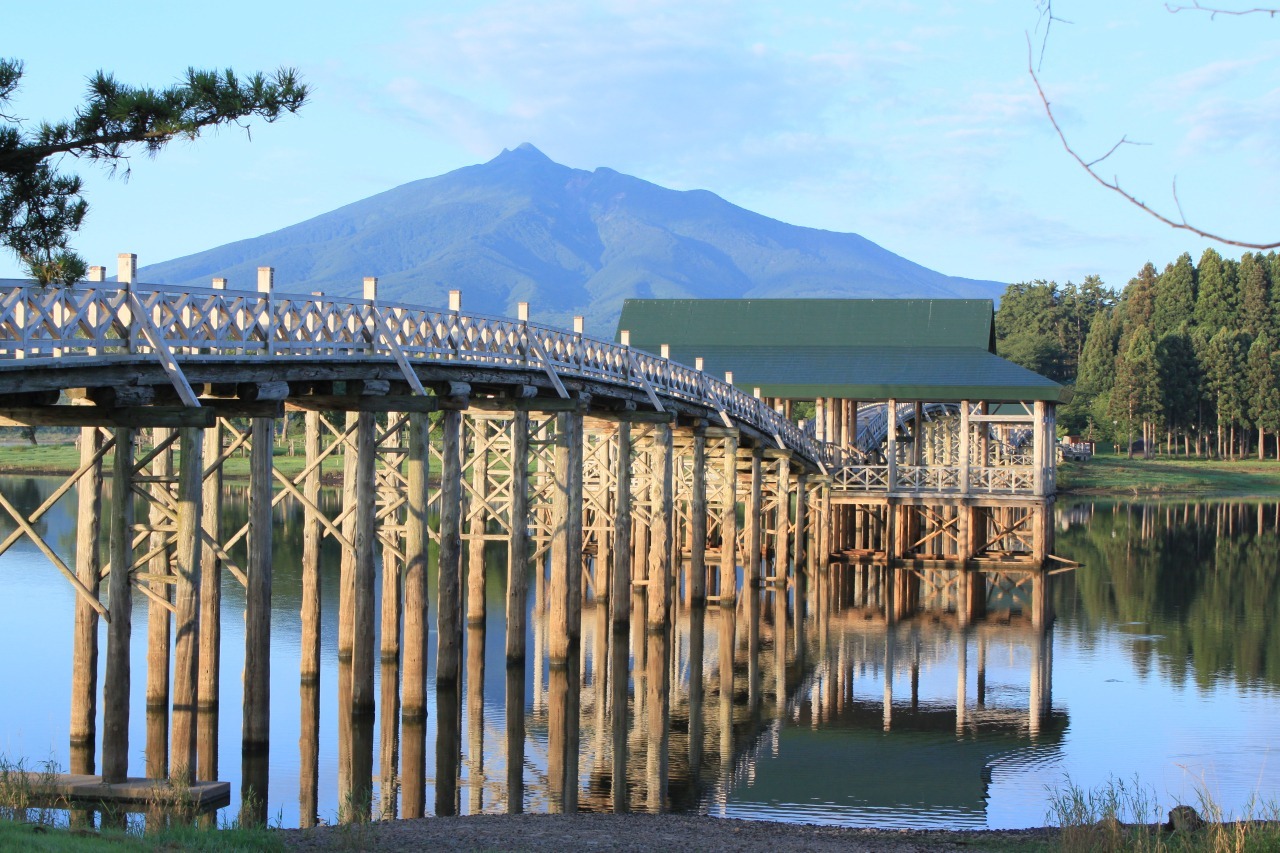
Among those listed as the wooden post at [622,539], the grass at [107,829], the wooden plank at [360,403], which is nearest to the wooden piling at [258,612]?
the wooden plank at [360,403]

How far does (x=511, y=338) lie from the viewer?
25.0 meters

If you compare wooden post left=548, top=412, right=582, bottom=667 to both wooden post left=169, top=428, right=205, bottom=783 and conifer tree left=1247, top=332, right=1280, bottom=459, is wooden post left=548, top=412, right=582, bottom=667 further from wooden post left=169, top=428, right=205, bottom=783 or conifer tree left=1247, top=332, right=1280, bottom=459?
conifer tree left=1247, top=332, right=1280, bottom=459

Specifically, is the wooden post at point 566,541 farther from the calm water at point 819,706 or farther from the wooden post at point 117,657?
the wooden post at point 117,657

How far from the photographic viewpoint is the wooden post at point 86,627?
18.2 metres

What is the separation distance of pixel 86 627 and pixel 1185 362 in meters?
90.8

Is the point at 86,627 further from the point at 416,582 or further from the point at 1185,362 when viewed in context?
the point at 1185,362

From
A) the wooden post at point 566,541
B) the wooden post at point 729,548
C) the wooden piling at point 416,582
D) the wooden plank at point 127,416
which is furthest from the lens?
the wooden post at point 729,548

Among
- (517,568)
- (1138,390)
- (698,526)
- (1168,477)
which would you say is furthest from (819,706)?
(1138,390)

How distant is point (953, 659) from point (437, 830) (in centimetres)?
1771

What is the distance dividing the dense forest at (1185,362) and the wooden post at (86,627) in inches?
3384

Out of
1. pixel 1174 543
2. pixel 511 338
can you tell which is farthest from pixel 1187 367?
pixel 511 338

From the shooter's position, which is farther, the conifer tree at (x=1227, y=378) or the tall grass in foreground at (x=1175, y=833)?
the conifer tree at (x=1227, y=378)

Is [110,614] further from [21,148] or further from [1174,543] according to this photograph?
[1174,543]

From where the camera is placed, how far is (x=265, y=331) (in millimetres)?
17750
